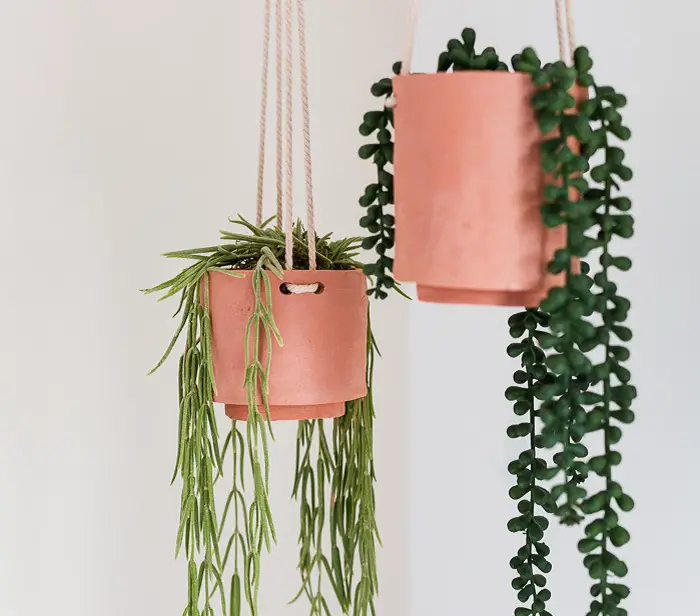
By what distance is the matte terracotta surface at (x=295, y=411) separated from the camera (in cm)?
89

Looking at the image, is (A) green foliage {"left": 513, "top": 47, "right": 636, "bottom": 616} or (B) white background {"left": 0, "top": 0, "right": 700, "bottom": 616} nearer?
→ (A) green foliage {"left": 513, "top": 47, "right": 636, "bottom": 616}

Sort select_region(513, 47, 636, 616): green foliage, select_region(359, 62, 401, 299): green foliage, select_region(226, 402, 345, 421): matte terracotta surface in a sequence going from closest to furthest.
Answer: select_region(513, 47, 636, 616): green foliage, select_region(359, 62, 401, 299): green foliage, select_region(226, 402, 345, 421): matte terracotta surface

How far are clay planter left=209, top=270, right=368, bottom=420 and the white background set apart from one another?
0.40 meters

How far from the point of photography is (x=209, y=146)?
1331 millimetres

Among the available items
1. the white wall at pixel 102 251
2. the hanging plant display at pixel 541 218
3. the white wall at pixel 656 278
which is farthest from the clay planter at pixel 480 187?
the white wall at pixel 102 251

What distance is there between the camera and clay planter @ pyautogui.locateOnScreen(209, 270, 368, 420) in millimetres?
850

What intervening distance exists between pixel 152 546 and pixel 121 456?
0.52ft

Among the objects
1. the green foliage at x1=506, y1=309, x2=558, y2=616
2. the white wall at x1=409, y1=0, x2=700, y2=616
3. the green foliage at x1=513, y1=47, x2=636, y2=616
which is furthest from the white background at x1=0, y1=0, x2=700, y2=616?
the green foliage at x1=513, y1=47, x2=636, y2=616

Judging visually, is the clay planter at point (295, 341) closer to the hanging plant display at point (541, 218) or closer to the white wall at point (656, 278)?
the hanging plant display at point (541, 218)

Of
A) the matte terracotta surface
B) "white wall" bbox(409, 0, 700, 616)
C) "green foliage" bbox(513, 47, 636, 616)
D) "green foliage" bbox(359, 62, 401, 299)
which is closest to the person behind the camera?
"green foliage" bbox(513, 47, 636, 616)

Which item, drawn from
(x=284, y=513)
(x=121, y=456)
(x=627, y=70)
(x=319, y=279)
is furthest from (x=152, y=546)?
(x=627, y=70)

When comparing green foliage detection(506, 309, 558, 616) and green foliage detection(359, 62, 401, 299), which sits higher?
green foliage detection(359, 62, 401, 299)

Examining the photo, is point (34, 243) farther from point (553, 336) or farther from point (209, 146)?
point (553, 336)

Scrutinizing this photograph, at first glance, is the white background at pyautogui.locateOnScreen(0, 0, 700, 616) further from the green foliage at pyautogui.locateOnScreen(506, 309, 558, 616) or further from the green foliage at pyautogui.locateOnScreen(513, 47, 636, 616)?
the green foliage at pyautogui.locateOnScreen(513, 47, 636, 616)
